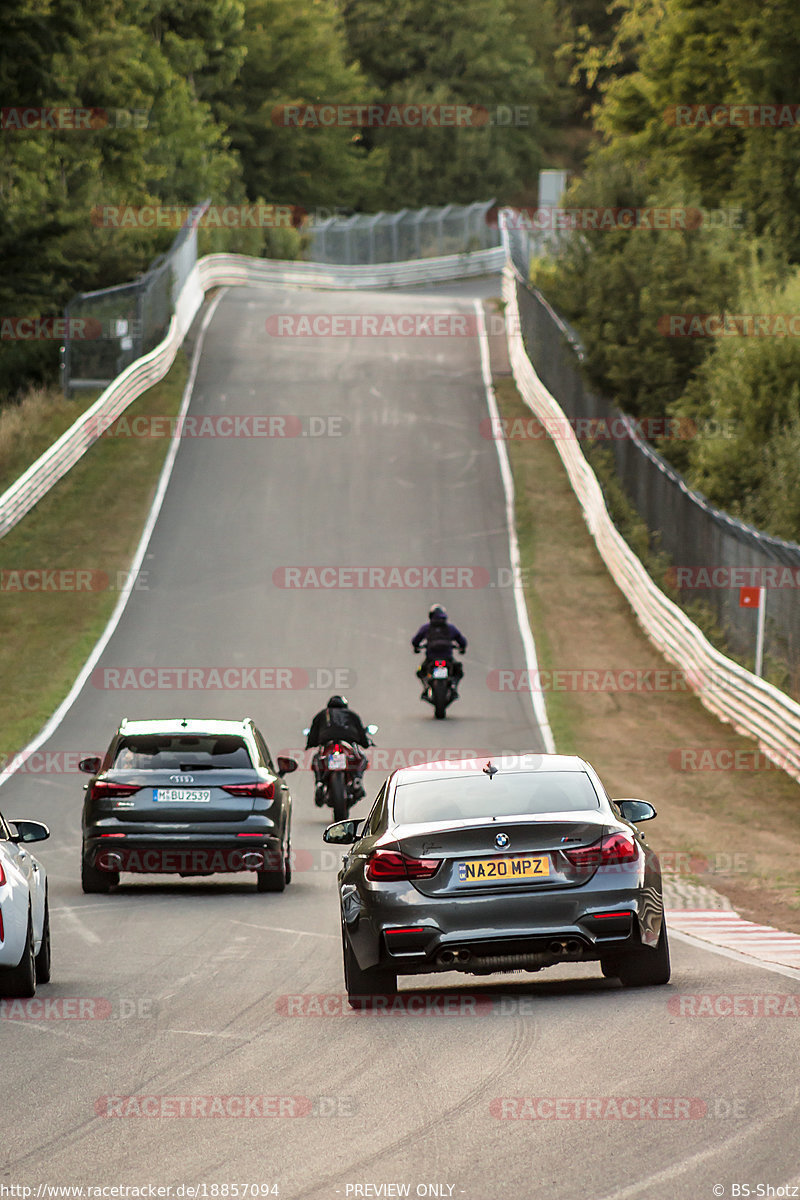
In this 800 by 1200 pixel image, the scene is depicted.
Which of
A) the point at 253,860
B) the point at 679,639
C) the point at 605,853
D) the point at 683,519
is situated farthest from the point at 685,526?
the point at 605,853

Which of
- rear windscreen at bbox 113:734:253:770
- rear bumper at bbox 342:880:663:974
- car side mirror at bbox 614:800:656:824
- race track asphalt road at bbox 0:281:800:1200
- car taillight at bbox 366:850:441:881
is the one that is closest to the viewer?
race track asphalt road at bbox 0:281:800:1200

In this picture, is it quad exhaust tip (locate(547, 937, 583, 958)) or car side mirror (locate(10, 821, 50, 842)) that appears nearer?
quad exhaust tip (locate(547, 937, 583, 958))

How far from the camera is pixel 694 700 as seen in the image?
86.5 ft

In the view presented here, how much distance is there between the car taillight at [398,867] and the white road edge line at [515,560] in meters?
11.7

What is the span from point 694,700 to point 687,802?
6.39m

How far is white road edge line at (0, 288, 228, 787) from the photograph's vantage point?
22719 millimetres

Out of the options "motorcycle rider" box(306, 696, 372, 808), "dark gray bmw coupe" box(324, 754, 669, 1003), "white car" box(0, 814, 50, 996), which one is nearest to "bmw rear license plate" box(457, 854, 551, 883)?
"dark gray bmw coupe" box(324, 754, 669, 1003)

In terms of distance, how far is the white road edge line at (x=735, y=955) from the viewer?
10.2m

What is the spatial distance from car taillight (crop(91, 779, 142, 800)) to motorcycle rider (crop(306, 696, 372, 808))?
13.5ft

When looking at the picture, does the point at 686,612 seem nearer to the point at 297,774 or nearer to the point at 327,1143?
the point at 297,774

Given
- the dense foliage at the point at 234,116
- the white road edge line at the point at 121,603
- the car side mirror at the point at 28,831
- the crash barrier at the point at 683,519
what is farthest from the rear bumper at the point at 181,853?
the dense foliage at the point at 234,116

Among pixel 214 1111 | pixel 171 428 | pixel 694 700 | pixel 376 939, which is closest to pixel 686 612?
pixel 694 700

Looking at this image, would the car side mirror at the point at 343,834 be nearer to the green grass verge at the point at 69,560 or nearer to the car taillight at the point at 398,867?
the car taillight at the point at 398,867

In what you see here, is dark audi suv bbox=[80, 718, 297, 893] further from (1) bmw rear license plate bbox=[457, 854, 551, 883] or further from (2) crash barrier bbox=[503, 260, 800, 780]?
(2) crash barrier bbox=[503, 260, 800, 780]
